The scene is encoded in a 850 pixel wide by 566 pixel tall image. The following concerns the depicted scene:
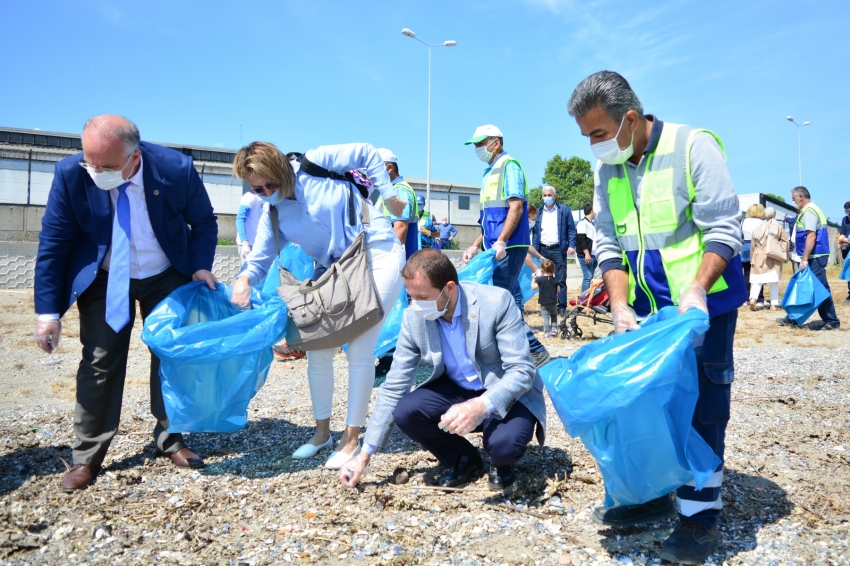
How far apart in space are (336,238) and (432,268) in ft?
2.78

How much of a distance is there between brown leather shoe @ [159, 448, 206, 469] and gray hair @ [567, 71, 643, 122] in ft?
Answer: 8.76

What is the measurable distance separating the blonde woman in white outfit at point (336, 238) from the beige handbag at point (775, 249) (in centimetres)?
866

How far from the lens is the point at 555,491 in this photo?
3.04 meters

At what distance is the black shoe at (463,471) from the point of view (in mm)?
3197

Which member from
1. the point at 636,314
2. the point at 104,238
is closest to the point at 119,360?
the point at 104,238

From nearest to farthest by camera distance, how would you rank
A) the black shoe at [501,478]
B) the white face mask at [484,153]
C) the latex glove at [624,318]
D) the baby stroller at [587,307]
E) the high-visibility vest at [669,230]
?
the high-visibility vest at [669,230]
the latex glove at [624,318]
the black shoe at [501,478]
the white face mask at [484,153]
the baby stroller at [587,307]

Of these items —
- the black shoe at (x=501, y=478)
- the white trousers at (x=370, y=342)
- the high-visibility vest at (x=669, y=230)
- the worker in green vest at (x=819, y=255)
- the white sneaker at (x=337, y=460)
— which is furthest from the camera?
the worker in green vest at (x=819, y=255)

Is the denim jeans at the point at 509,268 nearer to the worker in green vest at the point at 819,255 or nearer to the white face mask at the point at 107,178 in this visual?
the white face mask at the point at 107,178

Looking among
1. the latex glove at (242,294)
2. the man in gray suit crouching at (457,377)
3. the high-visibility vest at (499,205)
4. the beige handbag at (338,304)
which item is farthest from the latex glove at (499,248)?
the latex glove at (242,294)

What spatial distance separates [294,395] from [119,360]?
1.88 metres

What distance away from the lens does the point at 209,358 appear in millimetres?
3330

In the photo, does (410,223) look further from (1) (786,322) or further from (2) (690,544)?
(1) (786,322)

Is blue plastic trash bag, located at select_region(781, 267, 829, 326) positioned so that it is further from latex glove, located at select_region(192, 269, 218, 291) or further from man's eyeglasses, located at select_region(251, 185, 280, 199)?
latex glove, located at select_region(192, 269, 218, 291)

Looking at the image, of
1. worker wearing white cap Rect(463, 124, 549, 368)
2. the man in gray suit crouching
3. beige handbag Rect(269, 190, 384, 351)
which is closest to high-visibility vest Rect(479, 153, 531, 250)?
worker wearing white cap Rect(463, 124, 549, 368)
